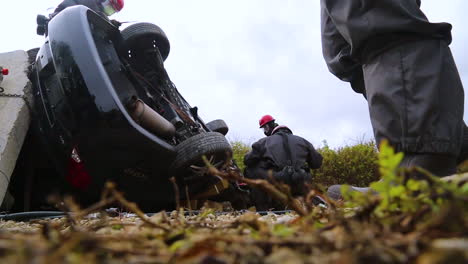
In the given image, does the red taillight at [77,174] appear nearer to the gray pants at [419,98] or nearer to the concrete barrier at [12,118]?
the concrete barrier at [12,118]

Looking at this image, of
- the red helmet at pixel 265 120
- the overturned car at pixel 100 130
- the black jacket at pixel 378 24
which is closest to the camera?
the black jacket at pixel 378 24

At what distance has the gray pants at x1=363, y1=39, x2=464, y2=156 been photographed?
6.32 ft

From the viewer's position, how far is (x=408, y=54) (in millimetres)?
2043

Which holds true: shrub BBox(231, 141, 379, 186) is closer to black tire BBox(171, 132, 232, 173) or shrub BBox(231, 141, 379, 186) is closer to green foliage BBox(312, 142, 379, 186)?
green foliage BBox(312, 142, 379, 186)

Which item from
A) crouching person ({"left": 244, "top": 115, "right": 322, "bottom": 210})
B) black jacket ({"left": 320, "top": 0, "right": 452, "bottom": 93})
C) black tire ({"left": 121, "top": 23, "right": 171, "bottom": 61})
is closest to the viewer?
black jacket ({"left": 320, "top": 0, "right": 452, "bottom": 93})

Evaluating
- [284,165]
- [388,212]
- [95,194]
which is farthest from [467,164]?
[284,165]

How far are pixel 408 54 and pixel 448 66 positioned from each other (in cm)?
22

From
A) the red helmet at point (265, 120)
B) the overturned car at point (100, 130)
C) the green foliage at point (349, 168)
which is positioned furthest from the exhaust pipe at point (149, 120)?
the green foliage at point (349, 168)

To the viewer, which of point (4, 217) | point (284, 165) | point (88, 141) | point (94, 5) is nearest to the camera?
point (4, 217)

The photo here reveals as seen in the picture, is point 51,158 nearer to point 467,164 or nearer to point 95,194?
point 95,194

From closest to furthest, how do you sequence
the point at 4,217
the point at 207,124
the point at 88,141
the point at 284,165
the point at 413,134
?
the point at 413,134, the point at 4,217, the point at 88,141, the point at 207,124, the point at 284,165

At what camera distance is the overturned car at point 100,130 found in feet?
8.94

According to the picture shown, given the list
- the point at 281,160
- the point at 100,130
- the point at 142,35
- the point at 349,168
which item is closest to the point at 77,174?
the point at 100,130

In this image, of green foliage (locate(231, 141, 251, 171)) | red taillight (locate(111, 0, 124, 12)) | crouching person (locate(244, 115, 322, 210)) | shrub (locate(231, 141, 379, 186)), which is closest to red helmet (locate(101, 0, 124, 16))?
red taillight (locate(111, 0, 124, 12))
